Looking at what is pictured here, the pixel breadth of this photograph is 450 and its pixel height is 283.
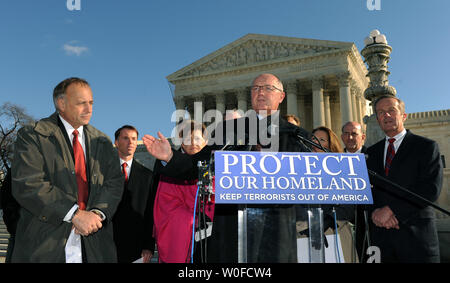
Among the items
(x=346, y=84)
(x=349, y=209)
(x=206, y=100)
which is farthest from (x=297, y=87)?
(x=349, y=209)

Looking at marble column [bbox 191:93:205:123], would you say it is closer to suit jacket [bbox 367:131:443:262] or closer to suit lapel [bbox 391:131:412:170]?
suit lapel [bbox 391:131:412:170]

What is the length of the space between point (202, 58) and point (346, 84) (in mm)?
20605

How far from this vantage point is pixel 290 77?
40375 millimetres

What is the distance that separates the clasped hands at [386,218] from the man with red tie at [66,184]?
9.79 ft

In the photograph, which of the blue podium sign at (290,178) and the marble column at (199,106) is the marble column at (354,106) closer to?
the marble column at (199,106)

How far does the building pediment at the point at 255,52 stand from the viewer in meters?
40.0

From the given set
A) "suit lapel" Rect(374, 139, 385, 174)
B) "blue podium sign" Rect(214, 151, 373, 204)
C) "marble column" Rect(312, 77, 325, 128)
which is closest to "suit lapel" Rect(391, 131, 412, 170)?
"suit lapel" Rect(374, 139, 385, 174)

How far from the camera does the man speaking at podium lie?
8.05 feet

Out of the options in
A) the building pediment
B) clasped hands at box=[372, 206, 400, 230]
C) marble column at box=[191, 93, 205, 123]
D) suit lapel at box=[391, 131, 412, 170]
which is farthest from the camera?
marble column at box=[191, 93, 205, 123]

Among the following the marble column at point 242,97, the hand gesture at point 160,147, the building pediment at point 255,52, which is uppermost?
the building pediment at point 255,52

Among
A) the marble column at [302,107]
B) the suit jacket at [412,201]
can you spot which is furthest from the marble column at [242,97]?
the suit jacket at [412,201]

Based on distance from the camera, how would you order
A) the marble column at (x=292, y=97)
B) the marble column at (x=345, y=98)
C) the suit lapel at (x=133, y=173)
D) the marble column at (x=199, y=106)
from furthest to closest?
1. the marble column at (x=199, y=106)
2. the marble column at (x=292, y=97)
3. the marble column at (x=345, y=98)
4. the suit lapel at (x=133, y=173)

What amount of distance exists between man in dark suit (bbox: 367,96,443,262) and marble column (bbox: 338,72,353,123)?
32.3 m

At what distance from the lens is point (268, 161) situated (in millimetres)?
2494
